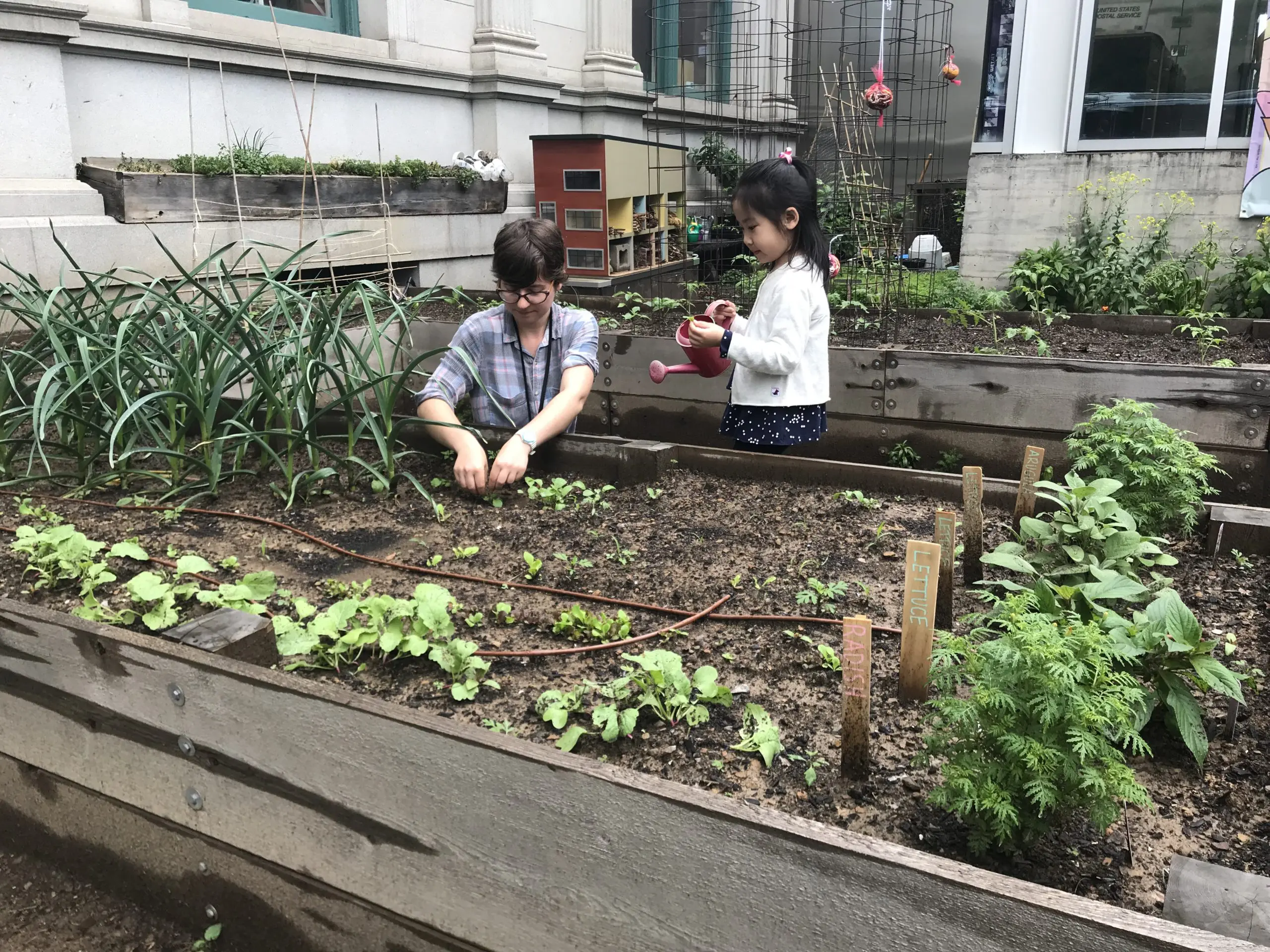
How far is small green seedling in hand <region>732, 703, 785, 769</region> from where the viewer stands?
1.33m

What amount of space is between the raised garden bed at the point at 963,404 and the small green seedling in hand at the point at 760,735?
6.85ft

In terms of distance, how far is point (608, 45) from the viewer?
9266mm

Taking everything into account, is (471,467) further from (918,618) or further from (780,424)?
(918,618)

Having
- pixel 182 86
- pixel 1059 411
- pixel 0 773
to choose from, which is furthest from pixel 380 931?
pixel 182 86

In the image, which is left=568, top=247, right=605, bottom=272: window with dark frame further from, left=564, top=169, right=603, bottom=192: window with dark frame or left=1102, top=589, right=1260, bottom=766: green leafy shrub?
left=1102, top=589, right=1260, bottom=766: green leafy shrub

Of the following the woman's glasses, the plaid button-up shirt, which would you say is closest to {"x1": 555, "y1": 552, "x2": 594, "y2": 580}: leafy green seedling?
the plaid button-up shirt

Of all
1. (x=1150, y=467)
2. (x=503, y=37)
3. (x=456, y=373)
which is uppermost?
(x=503, y=37)

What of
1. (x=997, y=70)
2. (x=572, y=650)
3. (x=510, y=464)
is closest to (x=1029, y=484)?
(x=572, y=650)

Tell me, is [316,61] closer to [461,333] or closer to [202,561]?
[461,333]

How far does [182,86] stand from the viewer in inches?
223

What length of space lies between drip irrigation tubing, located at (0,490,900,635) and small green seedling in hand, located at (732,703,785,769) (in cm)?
34

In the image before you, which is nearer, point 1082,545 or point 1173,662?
point 1173,662

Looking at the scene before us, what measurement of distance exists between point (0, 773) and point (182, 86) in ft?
17.2

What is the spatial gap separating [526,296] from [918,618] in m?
1.61
